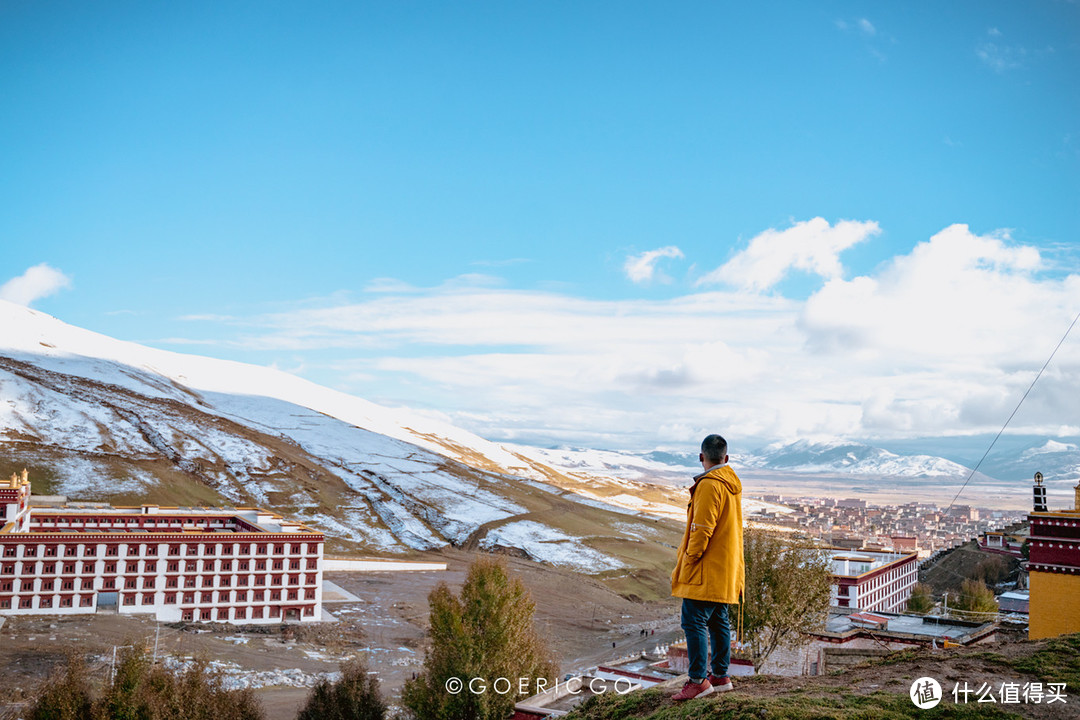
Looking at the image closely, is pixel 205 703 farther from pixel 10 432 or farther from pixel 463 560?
pixel 10 432

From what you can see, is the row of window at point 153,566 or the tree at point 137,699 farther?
the row of window at point 153,566

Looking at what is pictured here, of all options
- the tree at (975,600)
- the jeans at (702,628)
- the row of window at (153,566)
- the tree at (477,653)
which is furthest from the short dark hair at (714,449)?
the row of window at (153,566)

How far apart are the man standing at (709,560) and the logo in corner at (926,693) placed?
7.63 ft

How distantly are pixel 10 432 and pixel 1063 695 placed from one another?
14107 cm

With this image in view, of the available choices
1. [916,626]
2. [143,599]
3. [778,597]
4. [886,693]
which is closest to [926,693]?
[886,693]

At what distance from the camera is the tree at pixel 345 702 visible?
34.9 meters

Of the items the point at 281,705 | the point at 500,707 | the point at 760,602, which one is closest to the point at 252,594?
the point at 281,705

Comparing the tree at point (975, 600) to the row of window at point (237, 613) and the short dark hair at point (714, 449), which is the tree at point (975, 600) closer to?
the row of window at point (237, 613)

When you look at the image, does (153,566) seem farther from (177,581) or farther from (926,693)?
(926,693)

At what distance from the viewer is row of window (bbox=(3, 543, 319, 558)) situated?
62.0 meters

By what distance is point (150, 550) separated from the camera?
217ft

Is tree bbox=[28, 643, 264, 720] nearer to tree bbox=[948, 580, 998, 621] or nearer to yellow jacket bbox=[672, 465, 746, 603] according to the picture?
yellow jacket bbox=[672, 465, 746, 603]

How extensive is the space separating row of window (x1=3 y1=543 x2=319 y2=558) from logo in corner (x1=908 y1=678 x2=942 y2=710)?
6785 cm

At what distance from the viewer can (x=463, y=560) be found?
113688 millimetres
